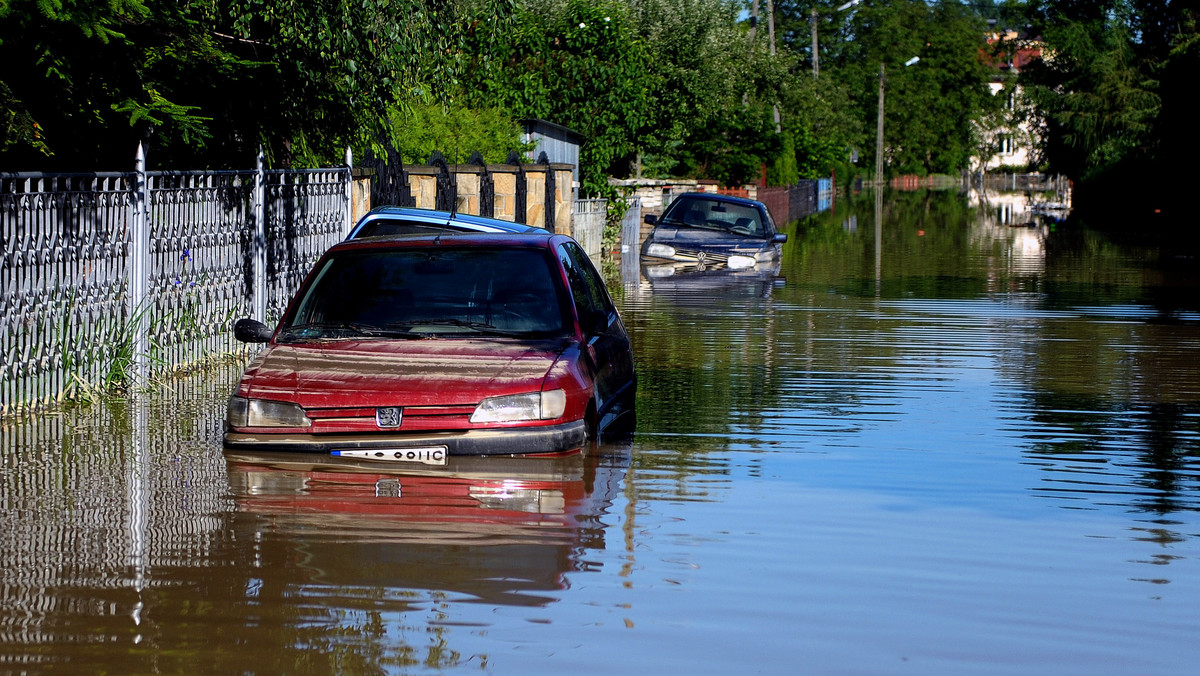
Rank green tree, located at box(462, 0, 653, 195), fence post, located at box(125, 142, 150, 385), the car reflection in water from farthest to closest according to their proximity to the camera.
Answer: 1. green tree, located at box(462, 0, 653, 195)
2. fence post, located at box(125, 142, 150, 385)
3. the car reflection in water

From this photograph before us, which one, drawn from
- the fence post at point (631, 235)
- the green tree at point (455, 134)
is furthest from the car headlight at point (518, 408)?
the fence post at point (631, 235)

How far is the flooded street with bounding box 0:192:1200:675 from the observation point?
17.8 ft

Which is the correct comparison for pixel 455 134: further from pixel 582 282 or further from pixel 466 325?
pixel 466 325

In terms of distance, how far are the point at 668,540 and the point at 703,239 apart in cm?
2211

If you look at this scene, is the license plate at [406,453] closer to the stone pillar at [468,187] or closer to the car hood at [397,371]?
the car hood at [397,371]

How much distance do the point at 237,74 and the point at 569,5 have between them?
2448cm

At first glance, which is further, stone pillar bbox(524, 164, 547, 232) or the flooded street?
stone pillar bbox(524, 164, 547, 232)

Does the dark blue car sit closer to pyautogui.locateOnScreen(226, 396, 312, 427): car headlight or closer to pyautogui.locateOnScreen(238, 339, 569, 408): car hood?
pyautogui.locateOnScreen(238, 339, 569, 408): car hood

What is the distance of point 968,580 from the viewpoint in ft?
21.0

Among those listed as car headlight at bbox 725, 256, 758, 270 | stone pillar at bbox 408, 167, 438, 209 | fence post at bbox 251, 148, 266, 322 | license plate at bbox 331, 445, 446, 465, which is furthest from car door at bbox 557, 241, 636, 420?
car headlight at bbox 725, 256, 758, 270

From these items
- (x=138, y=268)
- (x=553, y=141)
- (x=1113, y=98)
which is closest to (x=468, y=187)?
(x=553, y=141)

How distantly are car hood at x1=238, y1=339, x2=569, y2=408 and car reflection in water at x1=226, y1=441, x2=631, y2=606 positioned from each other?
0.38 metres

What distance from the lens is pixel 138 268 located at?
39.3 ft

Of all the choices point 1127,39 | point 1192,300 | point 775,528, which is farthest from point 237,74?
point 1127,39
